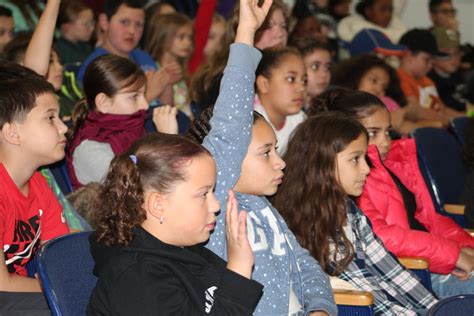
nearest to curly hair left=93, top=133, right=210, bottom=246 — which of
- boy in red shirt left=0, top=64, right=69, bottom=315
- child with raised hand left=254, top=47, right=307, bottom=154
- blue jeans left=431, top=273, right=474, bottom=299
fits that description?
boy in red shirt left=0, top=64, right=69, bottom=315

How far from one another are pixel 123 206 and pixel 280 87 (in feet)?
6.46

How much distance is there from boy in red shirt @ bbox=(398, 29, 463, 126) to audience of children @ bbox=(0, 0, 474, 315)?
1.01m

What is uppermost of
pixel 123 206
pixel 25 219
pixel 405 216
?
pixel 123 206

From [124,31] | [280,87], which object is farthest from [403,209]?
[124,31]

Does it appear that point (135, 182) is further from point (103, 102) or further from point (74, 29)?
point (74, 29)

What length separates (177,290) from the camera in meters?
1.93

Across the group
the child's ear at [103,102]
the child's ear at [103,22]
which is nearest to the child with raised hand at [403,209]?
the child's ear at [103,102]

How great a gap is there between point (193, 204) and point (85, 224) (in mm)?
1093

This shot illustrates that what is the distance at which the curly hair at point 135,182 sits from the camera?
2.02 metres

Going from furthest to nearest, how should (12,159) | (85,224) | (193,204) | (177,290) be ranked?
(85,224) < (12,159) < (193,204) < (177,290)

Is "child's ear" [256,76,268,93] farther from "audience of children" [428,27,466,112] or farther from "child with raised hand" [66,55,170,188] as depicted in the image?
"audience of children" [428,27,466,112]

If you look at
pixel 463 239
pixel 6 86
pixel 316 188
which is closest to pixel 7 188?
pixel 6 86

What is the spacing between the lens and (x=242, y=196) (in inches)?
95.7

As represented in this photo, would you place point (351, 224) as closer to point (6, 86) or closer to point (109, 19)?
point (6, 86)
